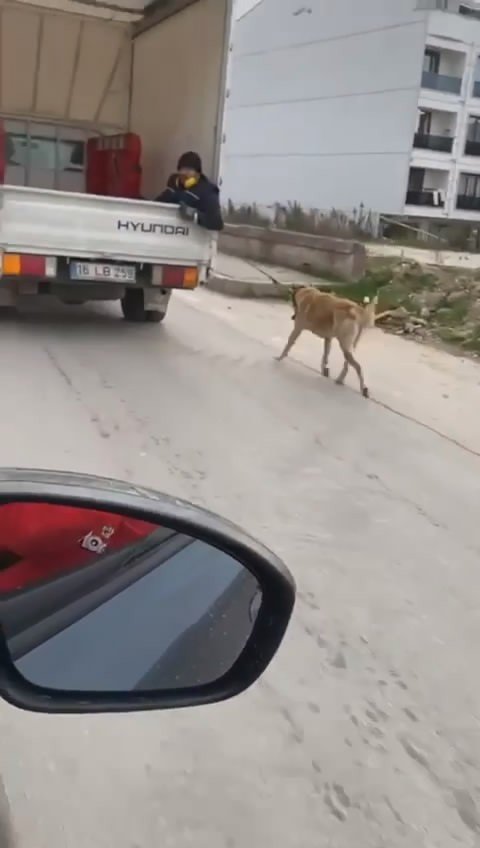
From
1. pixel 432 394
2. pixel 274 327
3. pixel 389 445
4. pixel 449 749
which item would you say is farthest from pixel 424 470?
pixel 274 327

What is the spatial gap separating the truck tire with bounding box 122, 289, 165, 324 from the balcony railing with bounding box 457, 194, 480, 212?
1047 inches

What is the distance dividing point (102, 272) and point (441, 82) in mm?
27646

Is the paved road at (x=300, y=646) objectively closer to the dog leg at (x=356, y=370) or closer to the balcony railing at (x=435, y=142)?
the dog leg at (x=356, y=370)

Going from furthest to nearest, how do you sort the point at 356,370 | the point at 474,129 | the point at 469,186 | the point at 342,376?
the point at 469,186 < the point at 474,129 < the point at 342,376 < the point at 356,370

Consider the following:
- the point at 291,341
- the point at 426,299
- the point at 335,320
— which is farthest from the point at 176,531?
the point at 426,299

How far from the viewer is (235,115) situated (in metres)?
42.3

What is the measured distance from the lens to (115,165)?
12.0 meters

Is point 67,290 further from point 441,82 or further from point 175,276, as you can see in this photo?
point 441,82

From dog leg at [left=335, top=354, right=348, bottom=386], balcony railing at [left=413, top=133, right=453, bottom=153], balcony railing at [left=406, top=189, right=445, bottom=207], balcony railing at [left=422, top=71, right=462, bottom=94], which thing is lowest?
dog leg at [left=335, top=354, right=348, bottom=386]

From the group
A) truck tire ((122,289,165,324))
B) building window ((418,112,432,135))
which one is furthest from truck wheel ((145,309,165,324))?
building window ((418,112,432,135))

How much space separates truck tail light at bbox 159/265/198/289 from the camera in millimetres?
9102

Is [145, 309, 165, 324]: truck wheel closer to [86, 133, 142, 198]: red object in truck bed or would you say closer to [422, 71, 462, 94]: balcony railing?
[86, 133, 142, 198]: red object in truck bed

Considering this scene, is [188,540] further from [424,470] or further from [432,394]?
[432,394]

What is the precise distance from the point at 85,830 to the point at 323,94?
1462 inches
